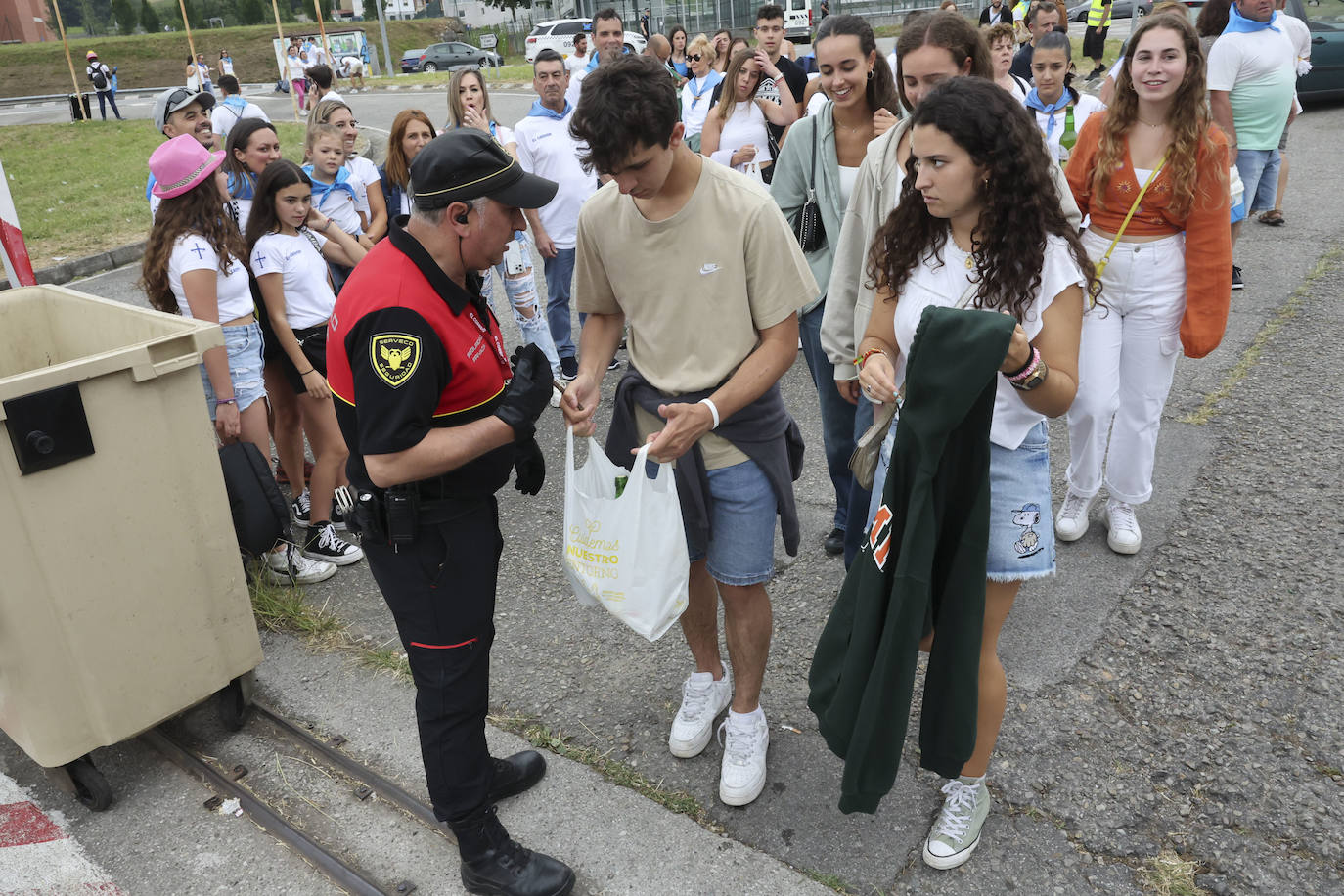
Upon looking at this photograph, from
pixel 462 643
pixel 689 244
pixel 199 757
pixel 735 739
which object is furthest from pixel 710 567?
pixel 199 757

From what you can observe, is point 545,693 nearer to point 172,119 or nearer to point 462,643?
point 462,643

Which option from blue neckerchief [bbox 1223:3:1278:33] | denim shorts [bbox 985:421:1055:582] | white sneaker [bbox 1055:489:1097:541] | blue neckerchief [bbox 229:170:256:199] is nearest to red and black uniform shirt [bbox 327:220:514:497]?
denim shorts [bbox 985:421:1055:582]

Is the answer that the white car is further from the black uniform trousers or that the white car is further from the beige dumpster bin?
the black uniform trousers

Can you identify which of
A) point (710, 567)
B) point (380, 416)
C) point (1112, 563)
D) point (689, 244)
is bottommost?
point (1112, 563)

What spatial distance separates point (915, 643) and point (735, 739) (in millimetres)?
883

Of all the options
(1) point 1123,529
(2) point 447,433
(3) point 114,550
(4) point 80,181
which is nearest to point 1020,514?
(2) point 447,433

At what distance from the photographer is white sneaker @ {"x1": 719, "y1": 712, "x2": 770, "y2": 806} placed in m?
2.85

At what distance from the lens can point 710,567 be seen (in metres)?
2.90

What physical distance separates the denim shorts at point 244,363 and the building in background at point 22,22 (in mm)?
75286

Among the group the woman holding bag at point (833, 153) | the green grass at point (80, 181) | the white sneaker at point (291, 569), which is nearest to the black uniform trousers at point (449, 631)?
the woman holding bag at point (833, 153)

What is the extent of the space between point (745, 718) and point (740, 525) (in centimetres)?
61

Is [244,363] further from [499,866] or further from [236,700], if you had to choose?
[499,866]

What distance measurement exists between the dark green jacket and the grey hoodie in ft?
2.97

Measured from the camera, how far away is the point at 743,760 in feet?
9.51
